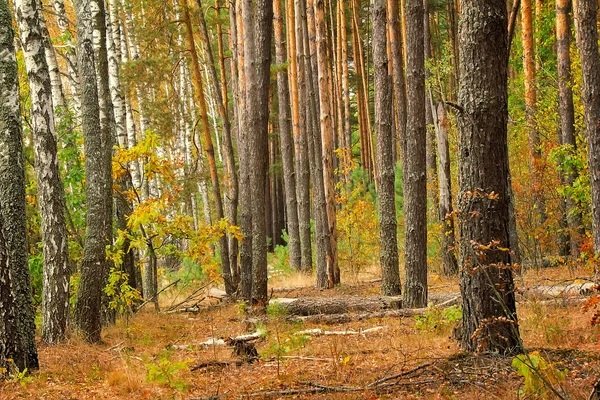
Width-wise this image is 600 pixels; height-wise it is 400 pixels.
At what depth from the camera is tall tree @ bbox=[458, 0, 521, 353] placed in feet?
17.6

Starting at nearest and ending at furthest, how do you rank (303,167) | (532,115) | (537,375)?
(537,375)
(532,115)
(303,167)

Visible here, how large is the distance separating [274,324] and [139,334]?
6.63 ft

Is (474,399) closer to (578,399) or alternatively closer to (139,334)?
(578,399)

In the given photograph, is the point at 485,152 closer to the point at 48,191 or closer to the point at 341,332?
the point at 341,332

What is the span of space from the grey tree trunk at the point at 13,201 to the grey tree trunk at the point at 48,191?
1447 millimetres

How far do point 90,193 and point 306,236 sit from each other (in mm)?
11400

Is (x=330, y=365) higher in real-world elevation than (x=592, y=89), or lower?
lower

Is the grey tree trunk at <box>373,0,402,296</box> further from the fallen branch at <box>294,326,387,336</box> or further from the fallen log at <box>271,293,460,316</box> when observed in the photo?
the fallen branch at <box>294,326,387,336</box>

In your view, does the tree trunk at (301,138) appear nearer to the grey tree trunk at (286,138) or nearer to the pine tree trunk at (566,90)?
the grey tree trunk at (286,138)

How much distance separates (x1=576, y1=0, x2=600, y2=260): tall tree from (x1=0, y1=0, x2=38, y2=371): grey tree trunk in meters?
8.28

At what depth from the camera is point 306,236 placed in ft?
64.9

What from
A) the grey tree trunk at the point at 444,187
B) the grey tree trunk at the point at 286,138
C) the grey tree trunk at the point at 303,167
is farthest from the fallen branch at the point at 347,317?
the grey tree trunk at the point at 286,138

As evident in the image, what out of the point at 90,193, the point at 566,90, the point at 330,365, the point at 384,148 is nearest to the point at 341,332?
the point at 330,365

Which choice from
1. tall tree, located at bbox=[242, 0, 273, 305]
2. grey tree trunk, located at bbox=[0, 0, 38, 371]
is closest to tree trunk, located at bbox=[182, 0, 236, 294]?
tall tree, located at bbox=[242, 0, 273, 305]
